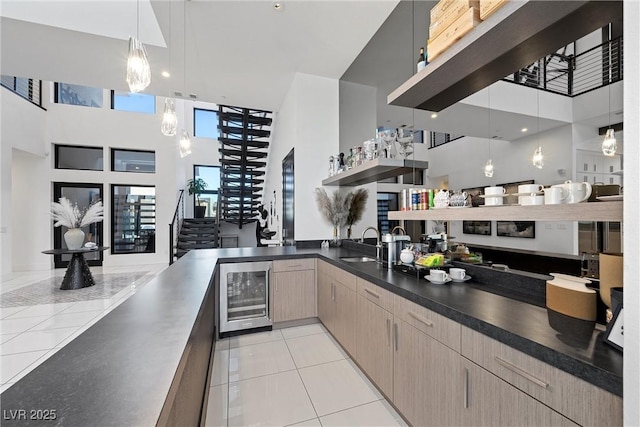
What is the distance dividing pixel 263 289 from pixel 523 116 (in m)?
2.89

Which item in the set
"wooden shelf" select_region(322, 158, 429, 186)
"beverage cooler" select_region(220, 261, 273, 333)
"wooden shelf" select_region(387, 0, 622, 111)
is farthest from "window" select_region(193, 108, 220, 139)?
"wooden shelf" select_region(387, 0, 622, 111)

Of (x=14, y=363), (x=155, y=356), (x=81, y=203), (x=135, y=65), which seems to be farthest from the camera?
(x=81, y=203)

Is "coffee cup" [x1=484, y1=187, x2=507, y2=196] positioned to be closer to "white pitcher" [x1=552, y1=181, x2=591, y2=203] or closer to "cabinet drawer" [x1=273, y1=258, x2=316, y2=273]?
"white pitcher" [x1=552, y1=181, x2=591, y2=203]

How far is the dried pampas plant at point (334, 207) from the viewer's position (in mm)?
3807

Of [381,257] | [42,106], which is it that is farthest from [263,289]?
[42,106]

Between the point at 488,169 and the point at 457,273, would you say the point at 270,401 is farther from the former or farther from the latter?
the point at 488,169

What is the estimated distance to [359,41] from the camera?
128 inches

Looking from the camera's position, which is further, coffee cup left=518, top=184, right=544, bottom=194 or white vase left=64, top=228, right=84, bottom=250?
white vase left=64, top=228, right=84, bottom=250

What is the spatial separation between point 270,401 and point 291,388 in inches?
7.9

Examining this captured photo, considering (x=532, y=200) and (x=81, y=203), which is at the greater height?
(x=81, y=203)

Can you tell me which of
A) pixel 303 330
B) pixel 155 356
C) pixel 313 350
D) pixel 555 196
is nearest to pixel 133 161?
pixel 303 330

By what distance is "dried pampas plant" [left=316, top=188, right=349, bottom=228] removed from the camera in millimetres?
3807

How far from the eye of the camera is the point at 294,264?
10.5 ft

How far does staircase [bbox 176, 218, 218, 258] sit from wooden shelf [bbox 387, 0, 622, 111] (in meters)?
7.30
